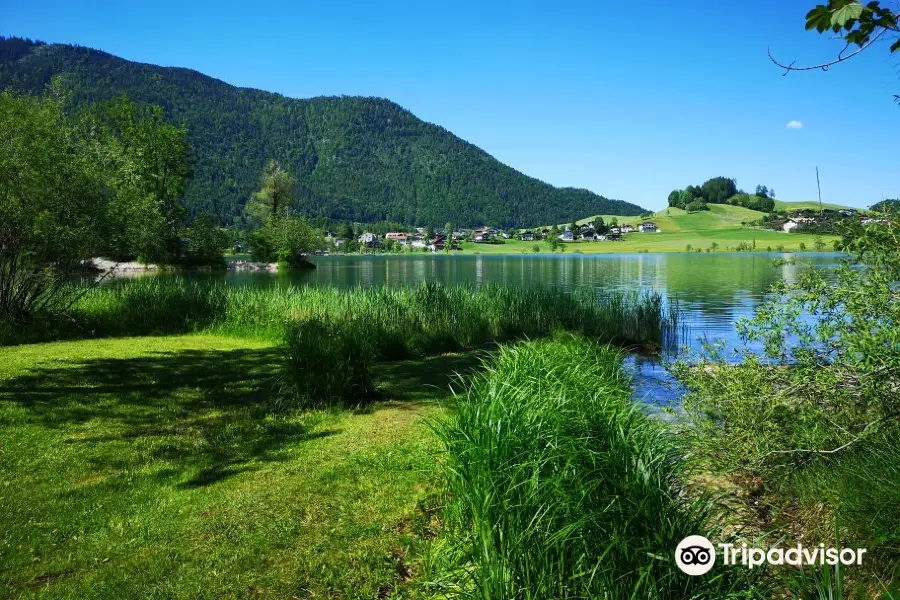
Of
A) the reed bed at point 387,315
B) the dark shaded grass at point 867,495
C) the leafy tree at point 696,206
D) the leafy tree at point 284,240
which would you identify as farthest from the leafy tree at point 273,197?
the leafy tree at point 696,206

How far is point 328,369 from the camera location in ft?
24.0

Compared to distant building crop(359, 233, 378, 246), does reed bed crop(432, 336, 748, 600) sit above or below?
below

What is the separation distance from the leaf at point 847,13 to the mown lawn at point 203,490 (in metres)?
3.74

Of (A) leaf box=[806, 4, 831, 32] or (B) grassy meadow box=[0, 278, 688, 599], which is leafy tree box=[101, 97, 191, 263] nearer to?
(B) grassy meadow box=[0, 278, 688, 599]

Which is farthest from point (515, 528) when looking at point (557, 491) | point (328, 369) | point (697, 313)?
point (697, 313)

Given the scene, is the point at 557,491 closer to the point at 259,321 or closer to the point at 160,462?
the point at 160,462

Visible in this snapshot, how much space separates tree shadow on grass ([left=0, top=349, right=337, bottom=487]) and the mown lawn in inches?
1.0

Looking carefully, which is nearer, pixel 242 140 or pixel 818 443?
pixel 818 443

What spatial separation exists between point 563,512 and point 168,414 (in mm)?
5384

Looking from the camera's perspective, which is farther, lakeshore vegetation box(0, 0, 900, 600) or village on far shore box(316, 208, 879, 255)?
village on far shore box(316, 208, 879, 255)

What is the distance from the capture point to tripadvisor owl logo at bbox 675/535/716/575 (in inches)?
103

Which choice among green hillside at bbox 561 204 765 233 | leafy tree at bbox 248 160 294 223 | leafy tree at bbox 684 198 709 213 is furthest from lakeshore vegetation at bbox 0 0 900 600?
leafy tree at bbox 684 198 709 213

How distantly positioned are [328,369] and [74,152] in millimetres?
9915

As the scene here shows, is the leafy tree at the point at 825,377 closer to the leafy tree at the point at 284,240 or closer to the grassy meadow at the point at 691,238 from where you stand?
the leafy tree at the point at 284,240
